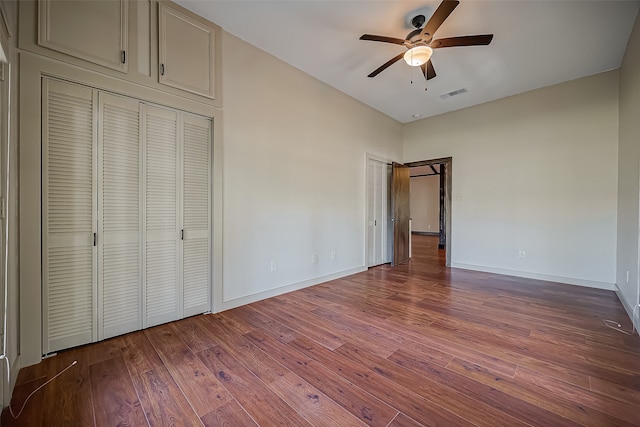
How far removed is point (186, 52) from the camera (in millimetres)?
2504

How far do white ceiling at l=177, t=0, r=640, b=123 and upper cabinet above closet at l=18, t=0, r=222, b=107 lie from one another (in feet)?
0.84

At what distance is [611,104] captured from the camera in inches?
141

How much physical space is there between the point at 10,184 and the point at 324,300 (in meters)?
2.80

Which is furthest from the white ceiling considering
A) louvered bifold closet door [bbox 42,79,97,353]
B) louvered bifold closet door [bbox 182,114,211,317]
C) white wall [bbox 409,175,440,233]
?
white wall [bbox 409,175,440,233]

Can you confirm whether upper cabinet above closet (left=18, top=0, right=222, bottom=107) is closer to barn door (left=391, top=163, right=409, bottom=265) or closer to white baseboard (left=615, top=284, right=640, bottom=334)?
barn door (left=391, top=163, right=409, bottom=265)

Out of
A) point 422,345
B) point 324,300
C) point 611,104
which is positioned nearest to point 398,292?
point 324,300

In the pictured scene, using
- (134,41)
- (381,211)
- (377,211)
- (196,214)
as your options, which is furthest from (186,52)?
(381,211)

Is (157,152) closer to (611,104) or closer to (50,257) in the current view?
(50,257)

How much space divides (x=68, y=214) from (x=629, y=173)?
5.48 m

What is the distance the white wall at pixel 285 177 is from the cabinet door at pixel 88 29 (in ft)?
2.98

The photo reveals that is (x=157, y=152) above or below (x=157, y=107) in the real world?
below

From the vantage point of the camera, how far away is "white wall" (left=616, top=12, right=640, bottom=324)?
254cm

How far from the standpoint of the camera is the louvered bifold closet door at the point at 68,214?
1.87 m

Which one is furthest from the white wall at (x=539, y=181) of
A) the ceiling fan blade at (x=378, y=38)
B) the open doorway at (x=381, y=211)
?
the ceiling fan blade at (x=378, y=38)
